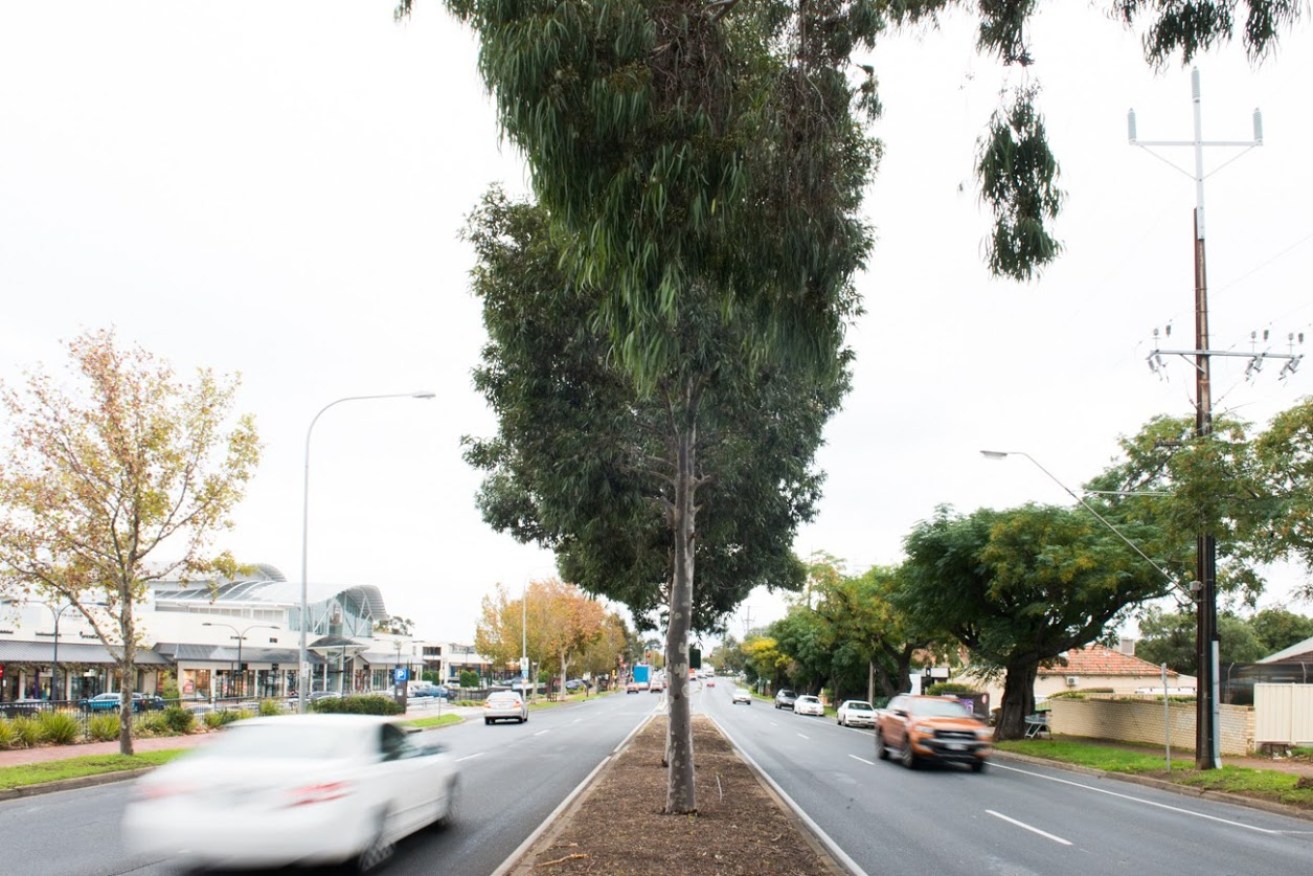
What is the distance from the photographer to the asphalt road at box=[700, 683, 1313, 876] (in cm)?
1124

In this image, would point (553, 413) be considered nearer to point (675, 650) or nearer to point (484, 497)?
point (675, 650)

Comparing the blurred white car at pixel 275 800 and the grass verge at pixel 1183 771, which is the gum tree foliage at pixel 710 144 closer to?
the blurred white car at pixel 275 800

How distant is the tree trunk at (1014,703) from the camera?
34688 mm

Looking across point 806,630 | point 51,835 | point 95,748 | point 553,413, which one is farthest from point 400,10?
point 806,630

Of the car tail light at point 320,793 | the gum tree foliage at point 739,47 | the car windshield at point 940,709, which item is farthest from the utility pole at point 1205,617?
the car tail light at point 320,793

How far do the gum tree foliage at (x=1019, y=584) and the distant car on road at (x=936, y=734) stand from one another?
6.28 metres

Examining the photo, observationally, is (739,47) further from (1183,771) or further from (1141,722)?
(1141,722)

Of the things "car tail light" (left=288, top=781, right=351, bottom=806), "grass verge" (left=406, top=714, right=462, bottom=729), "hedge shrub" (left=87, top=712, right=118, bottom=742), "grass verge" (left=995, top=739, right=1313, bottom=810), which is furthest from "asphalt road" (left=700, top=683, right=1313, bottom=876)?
"grass verge" (left=406, top=714, right=462, bottom=729)

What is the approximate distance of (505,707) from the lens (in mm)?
43812

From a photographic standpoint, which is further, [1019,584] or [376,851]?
[1019,584]

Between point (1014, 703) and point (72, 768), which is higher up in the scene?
point (72, 768)

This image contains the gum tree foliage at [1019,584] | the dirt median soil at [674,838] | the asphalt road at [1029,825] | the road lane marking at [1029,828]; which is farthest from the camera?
the gum tree foliage at [1019,584]

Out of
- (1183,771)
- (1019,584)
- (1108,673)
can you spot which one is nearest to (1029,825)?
(1183,771)

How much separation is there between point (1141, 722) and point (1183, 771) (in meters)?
11.3
